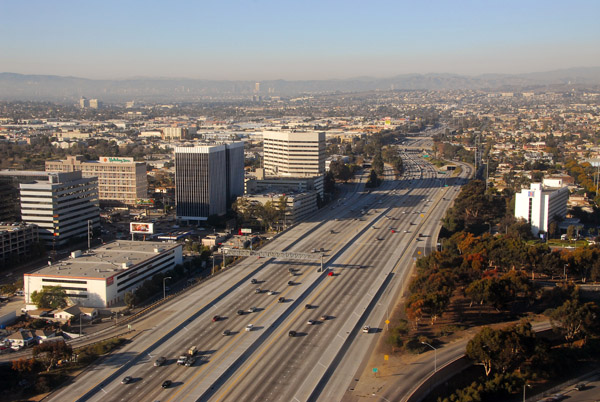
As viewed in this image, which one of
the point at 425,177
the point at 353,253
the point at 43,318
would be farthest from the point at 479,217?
the point at 43,318

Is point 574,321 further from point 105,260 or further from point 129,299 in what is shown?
point 105,260

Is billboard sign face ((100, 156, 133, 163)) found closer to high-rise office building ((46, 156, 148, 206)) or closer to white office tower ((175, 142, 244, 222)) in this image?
high-rise office building ((46, 156, 148, 206))

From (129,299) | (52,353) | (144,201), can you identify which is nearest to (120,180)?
(144,201)

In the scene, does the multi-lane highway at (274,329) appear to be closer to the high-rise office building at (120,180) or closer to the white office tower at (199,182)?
the white office tower at (199,182)

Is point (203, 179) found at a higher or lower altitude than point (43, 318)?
higher

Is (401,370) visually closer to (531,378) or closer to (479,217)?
(531,378)
